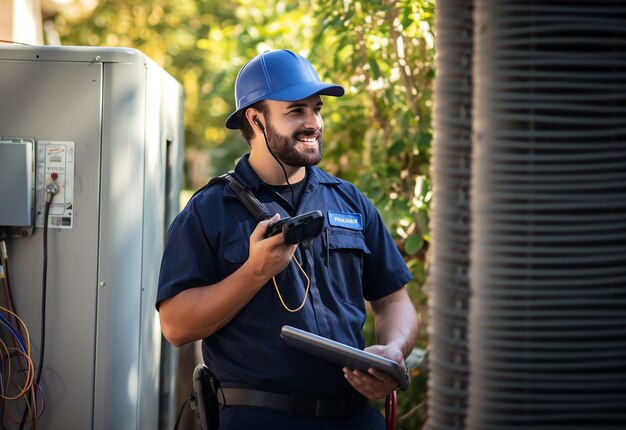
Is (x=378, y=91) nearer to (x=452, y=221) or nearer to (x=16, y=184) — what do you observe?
(x=16, y=184)

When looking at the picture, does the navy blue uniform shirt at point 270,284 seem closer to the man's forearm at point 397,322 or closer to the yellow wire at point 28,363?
the man's forearm at point 397,322

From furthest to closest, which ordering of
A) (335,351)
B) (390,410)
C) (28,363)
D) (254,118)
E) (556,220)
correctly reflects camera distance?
(28,363) → (254,118) → (390,410) → (335,351) → (556,220)

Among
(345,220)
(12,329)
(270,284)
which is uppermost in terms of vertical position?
(345,220)

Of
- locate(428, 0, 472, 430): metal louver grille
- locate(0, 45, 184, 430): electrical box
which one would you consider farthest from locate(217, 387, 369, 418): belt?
locate(428, 0, 472, 430): metal louver grille

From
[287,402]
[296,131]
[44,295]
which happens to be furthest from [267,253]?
[44,295]

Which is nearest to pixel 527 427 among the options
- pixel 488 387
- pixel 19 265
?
pixel 488 387

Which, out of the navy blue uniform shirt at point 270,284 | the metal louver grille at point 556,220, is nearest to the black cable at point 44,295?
the navy blue uniform shirt at point 270,284

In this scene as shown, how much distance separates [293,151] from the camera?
3.22 m

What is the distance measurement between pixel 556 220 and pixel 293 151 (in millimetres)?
1821

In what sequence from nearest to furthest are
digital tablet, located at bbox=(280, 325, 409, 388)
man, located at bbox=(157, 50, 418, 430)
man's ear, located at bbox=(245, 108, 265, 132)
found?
1. digital tablet, located at bbox=(280, 325, 409, 388)
2. man, located at bbox=(157, 50, 418, 430)
3. man's ear, located at bbox=(245, 108, 265, 132)

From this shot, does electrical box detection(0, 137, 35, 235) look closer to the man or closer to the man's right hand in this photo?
the man

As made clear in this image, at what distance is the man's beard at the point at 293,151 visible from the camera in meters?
3.21

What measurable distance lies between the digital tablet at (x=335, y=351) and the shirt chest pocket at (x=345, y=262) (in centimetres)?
48

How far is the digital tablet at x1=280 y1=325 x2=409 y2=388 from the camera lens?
103 inches
